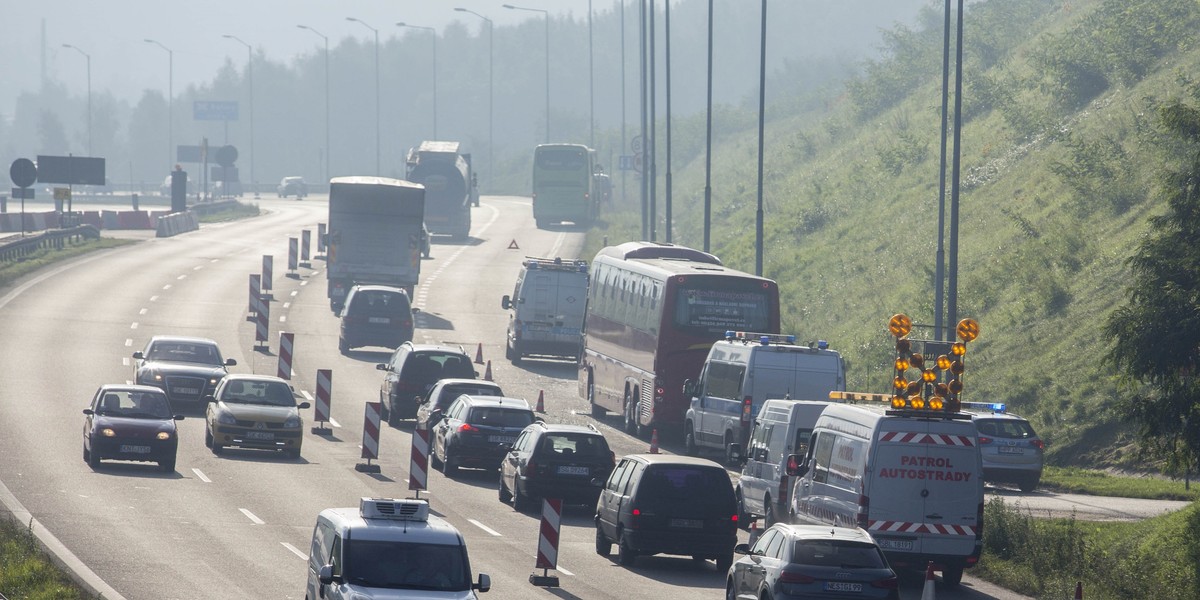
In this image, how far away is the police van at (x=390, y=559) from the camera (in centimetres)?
1495

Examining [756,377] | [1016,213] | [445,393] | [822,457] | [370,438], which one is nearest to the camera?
[822,457]

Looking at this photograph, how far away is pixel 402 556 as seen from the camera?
15219 millimetres

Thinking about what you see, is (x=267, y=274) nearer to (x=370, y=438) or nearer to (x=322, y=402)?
(x=322, y=402)

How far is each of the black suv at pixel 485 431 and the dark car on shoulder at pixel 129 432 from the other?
4945 millimetres

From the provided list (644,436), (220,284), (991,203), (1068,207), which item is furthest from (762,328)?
(220,284)

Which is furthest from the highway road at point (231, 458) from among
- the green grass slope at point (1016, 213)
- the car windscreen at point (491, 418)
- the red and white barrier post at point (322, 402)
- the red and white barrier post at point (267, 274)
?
the green grass slope at point (1016, 213)

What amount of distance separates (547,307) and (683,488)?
26.6m

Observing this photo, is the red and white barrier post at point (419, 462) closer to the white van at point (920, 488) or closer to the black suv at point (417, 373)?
the white van at point (920, 488)

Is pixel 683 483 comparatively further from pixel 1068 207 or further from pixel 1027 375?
pixel 1068 207

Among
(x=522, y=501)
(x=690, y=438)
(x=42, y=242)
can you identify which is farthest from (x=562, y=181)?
(x=522, y=501)

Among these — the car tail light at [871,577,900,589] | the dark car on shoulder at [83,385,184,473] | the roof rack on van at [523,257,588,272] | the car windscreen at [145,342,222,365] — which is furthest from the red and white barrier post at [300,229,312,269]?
the car tail light at [871,577,900,589]

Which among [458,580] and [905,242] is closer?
[458,580]

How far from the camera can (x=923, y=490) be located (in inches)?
812

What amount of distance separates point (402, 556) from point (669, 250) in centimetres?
2692
